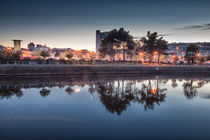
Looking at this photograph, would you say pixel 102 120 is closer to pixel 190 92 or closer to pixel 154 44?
pixel 190 92

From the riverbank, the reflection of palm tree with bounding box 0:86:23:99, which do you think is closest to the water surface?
the reflection of palm tree with bounding box 0:86:23:99

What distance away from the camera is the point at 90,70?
6053 centimetres

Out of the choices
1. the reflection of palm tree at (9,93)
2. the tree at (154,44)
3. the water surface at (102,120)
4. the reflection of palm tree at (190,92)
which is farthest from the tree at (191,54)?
the reflection of palm tree at (9,93)

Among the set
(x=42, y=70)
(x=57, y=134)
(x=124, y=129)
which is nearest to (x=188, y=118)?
(x=124, y=129)

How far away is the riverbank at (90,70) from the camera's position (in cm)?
4988

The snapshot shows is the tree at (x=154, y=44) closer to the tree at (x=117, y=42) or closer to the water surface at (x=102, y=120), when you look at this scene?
the tree at (x=117, y=42)

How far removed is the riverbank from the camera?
49.9 metres

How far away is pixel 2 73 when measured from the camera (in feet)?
157

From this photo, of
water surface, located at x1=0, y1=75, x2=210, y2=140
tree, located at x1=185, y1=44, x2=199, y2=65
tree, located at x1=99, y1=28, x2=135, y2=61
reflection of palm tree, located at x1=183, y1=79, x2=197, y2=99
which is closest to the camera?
water surface, located at x1=0, y1=75, x2=210, y2=140

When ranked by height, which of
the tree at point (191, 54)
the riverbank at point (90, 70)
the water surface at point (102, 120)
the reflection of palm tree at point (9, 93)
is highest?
the tree at point (191, 54)

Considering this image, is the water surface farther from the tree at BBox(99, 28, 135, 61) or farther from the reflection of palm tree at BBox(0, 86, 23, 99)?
the tree at BBox(99, 28, 135, 61)

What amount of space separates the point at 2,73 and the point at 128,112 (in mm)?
40951

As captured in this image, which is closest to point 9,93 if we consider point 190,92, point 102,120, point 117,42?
point 102,120

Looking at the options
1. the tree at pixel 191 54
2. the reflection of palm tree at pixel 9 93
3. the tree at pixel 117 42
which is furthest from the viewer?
the tree at pixel 191 54
